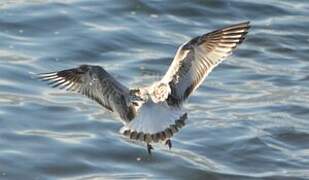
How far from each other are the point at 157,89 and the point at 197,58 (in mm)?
546

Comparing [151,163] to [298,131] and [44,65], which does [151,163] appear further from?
[44,65]

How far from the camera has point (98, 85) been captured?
7195 millimetres

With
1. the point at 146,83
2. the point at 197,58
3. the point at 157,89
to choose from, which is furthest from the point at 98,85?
the point at 146,83

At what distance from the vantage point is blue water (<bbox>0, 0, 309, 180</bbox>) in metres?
8.79

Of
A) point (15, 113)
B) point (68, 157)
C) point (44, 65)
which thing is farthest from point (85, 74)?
point (44, 65)

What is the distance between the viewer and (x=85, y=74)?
722 centimetres

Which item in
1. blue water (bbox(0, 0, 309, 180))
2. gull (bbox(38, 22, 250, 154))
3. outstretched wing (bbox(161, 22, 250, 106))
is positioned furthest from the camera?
blue water (bbox(0, 0, 309, 180))

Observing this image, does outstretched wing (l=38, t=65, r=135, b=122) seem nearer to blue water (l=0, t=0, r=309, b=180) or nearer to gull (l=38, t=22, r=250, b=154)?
gull (l=38, t=22, r=250, b=154)

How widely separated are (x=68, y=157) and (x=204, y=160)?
1.17 metres

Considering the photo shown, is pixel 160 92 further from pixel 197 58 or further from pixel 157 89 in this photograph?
pixel 197 58

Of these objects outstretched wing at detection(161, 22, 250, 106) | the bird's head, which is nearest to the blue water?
outstretched wing at detection(161, 22, 250, 106)

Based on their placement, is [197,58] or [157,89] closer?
[157,89]

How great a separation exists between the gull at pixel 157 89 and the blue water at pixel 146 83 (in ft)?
4.39

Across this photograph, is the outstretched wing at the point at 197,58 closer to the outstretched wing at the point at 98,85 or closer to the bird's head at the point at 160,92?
the bird's head at the point at 160,92
